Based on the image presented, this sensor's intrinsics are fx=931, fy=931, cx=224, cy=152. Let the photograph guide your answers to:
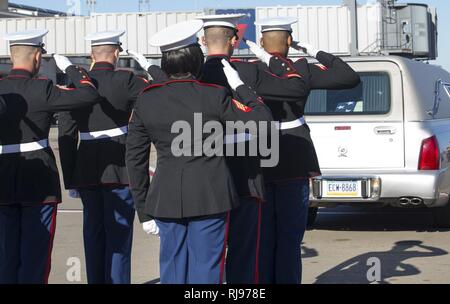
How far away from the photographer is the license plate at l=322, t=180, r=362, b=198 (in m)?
9.78

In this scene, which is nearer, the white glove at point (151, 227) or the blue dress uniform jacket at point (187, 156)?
the blue dress uniform jacket at point (187, 156)

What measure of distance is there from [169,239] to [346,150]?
213 inches

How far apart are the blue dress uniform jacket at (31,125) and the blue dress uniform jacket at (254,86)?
2.83 ft

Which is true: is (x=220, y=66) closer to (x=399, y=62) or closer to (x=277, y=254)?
(x=277, y=254)

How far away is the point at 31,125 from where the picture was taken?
5.69m

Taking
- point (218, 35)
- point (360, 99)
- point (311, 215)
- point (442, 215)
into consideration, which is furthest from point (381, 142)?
point (218, 35)

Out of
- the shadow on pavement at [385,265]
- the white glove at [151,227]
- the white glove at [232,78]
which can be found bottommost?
the shadow on pavement at [385,265]

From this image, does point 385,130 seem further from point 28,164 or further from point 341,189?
point 28,164

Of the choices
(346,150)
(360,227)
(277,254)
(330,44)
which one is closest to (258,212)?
(277,254)

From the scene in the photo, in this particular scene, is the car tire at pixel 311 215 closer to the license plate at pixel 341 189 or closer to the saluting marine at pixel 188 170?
the license plate at pixel 341 189

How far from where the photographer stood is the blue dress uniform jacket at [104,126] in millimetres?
6344

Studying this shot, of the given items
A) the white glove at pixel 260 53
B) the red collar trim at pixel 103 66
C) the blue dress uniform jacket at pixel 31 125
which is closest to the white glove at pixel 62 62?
the blue dress uniform jacket at pixel 31 125

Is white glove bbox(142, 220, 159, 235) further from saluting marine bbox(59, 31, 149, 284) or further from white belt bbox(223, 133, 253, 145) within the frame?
saluting marine bbox(59, 31, 149, 284)

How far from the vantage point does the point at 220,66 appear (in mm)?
5320
